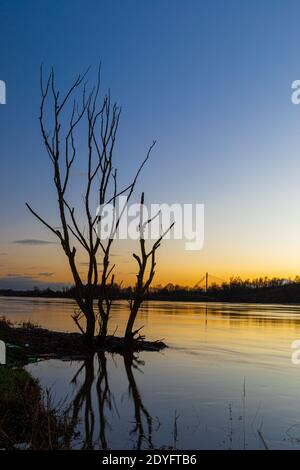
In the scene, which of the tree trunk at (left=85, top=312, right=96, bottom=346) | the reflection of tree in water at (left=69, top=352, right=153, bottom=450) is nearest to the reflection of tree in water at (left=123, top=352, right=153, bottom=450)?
the reflection of tree in water at (left=69, top=352, right=153, bottom=450)

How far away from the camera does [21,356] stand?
14570mm

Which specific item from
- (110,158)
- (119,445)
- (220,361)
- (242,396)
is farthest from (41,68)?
(119,445)

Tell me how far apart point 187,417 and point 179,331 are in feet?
61.8

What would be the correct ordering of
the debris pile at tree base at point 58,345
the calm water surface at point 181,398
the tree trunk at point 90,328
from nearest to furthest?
1. the calm water surface at point 181,398
2. the debris pile at tree base at point 58,345
3. the tree trunk at point 90,328

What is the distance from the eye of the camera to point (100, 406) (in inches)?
398

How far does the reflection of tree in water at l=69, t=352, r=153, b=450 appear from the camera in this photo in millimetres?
7878

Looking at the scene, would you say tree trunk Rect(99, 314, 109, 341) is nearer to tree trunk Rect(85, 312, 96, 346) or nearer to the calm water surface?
tree trunk Rect(85, 312, 96, 346)

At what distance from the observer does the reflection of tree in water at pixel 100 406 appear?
788cm

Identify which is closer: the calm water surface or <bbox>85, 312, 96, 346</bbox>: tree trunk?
the calm water surface

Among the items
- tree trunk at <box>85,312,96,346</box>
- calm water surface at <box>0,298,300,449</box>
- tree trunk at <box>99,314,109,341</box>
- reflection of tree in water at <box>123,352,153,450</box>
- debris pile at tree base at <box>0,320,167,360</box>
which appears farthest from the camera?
tree trunk at <box>99,314,109,341</box>

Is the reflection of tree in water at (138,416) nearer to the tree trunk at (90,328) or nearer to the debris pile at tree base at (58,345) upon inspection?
the debris pile at tree base at (58,345)

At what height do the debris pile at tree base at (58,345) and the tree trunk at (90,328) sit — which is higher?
the tree trunk at (90,328)

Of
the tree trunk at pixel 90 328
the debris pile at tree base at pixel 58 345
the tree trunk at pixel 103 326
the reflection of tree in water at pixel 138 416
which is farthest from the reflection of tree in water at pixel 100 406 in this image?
the tree trunk at pixel 103 326
